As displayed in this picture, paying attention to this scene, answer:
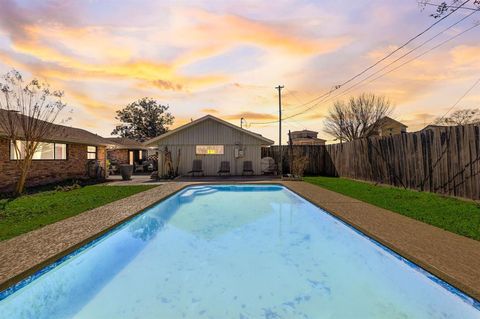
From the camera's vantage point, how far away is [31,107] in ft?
40.1

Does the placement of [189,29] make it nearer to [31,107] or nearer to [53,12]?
[53,12]

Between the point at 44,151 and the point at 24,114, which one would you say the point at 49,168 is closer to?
the point at 44,151

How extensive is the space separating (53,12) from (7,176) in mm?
6716

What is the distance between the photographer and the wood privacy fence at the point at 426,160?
7.64m

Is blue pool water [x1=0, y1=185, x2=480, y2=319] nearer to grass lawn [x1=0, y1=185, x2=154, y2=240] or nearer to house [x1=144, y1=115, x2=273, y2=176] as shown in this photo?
grass lawn [x1=0, y1=185, x2=154, y2=240]

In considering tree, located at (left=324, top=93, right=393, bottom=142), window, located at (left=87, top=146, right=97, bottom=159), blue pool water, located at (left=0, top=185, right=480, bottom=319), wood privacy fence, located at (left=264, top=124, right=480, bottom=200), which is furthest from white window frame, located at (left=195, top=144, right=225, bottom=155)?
tree, located at (left=324, top=93, right=393, bottom=142)

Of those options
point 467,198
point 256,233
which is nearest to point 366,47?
point 467,198

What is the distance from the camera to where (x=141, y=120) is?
4491 cm

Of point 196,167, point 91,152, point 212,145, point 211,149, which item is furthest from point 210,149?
point 91,152

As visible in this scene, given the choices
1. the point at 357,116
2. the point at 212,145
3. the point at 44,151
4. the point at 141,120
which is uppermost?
the point at 141,120

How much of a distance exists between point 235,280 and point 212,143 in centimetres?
1479

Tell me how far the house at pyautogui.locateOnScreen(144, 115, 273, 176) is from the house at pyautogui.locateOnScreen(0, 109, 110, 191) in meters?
3.84

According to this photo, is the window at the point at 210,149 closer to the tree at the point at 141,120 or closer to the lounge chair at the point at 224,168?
the lounge chair at the point at 224,168

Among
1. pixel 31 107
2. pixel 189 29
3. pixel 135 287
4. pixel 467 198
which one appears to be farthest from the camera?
pixel 31 107
